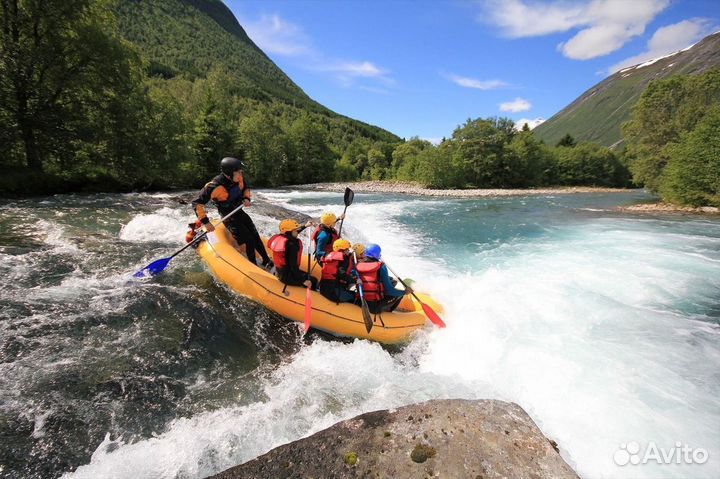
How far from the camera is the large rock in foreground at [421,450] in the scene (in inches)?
93.0

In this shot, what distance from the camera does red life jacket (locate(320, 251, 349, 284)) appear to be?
497 cm

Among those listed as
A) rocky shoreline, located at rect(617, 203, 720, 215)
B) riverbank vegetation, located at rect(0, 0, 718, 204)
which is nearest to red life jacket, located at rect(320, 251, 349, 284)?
riverbank vegetation, located at rect(0, 0, 718, 204)

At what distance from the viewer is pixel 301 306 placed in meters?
4.94

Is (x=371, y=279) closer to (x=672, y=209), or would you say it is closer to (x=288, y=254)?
(x=288, y=254)

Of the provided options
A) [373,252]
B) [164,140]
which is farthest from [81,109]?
[373,252]

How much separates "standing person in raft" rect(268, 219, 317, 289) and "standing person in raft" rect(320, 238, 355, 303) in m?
0.25

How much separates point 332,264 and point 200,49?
475 feet

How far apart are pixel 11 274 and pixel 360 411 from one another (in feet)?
18.0

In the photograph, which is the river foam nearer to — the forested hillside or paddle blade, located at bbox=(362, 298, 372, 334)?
paddle blade, located at bbox=(362, 298, 372, 334)

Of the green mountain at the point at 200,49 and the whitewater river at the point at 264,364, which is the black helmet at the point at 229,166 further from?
the green mountain at the point at 200,49

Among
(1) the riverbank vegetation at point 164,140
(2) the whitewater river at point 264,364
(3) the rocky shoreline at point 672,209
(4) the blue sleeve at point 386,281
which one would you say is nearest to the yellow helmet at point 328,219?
(4) the blue sleeve at point 386,281

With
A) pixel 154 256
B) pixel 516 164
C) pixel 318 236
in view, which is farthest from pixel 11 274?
pixel 516 164

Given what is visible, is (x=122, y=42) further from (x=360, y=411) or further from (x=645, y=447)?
(x=645, y=447)

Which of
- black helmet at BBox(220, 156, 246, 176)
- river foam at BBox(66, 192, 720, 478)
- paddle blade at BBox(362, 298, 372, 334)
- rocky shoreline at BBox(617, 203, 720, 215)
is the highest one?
black helmet at BBox(220, 156, 246, 176)
